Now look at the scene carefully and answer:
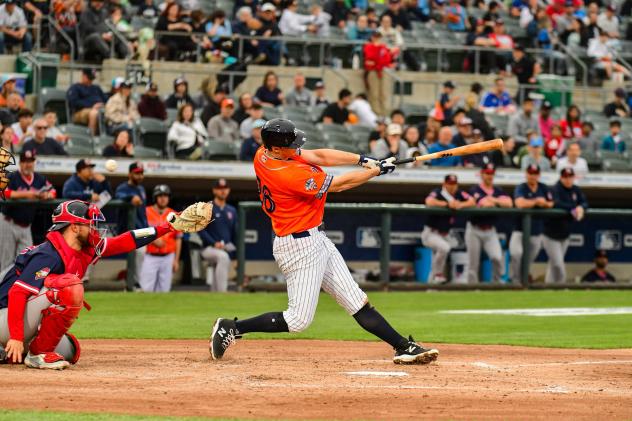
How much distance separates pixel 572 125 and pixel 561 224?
3873mm

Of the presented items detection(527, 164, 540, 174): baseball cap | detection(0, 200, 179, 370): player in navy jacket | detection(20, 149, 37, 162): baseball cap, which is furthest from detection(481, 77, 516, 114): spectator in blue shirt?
detection(0, 200, 179, 370): player in navy jacket

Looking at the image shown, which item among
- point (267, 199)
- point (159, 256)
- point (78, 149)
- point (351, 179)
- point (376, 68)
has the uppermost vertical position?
point (351, 179)

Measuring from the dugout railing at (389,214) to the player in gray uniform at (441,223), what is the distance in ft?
0.41

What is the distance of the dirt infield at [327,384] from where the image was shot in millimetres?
6703

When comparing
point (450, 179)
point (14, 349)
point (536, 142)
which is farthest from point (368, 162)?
point (536, 142)

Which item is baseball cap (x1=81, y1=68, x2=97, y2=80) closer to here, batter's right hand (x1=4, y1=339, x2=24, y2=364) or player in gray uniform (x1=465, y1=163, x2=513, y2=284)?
player in gray uniform (x1=465, y1=163, x2=513, y2=284)

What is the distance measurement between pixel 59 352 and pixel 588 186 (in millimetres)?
12190

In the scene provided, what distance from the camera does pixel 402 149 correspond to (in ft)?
58.5

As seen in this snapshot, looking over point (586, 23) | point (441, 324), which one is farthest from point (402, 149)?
point (586, 23)

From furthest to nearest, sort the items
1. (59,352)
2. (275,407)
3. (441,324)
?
(441,324)
(59,352)
(275,407)

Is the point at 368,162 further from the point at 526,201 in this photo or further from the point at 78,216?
the point at 526,201

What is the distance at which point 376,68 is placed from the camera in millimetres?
21281

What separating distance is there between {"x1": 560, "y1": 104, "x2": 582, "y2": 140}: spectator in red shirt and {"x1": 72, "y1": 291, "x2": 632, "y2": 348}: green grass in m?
4.35

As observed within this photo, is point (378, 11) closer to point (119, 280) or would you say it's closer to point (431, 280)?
point (431, 280)
